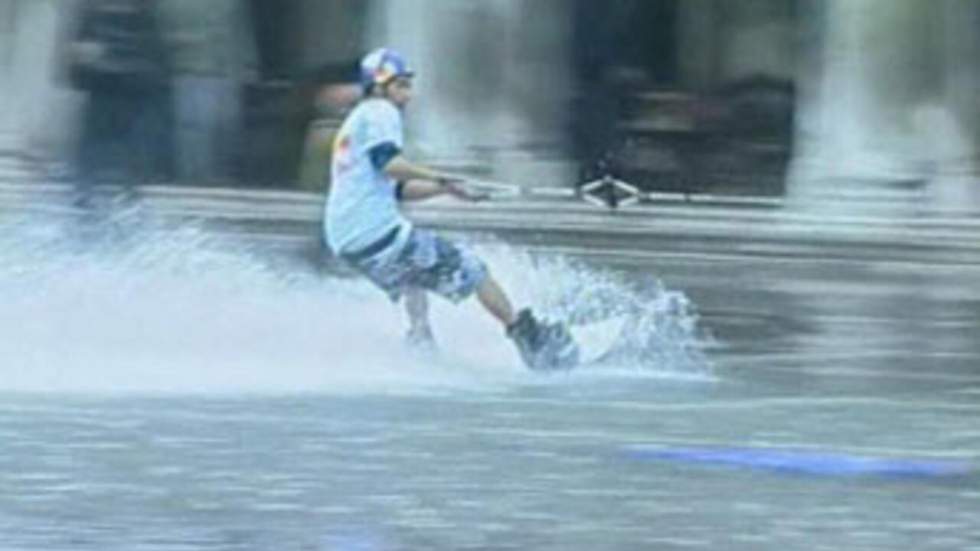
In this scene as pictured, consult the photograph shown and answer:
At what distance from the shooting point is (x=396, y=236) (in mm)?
18516

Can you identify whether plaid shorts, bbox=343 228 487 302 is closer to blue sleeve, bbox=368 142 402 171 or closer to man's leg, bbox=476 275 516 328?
man's leg, bbox=476 275 516 328

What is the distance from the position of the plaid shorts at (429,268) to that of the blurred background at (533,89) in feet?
39.9

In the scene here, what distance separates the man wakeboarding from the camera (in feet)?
60.4

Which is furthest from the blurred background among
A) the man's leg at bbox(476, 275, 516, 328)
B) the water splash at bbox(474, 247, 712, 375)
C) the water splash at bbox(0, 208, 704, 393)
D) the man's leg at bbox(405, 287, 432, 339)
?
the man's leg at bbox(476, 275, 516, 328)

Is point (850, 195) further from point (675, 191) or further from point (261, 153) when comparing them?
point (261, 153)

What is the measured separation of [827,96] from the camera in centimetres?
3170

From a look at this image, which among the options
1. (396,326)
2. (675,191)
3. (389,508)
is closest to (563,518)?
(389,508)

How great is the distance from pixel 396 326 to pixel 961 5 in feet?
43.2

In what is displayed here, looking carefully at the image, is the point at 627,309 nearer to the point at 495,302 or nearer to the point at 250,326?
the point at 250,326

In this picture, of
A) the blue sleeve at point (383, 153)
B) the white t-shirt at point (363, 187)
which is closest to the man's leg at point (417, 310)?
the white t-shirt at point (363, 187)

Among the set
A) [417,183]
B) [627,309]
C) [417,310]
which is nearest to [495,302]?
[417,310]

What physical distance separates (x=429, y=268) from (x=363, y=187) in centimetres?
51

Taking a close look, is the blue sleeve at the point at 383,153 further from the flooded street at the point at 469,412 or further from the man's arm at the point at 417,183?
the flooded street at the point at 469,412

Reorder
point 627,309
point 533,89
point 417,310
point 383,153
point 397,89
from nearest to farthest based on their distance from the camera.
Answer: point 383,153, point 397,89, point 417,310, point 627,309, point 533,89
